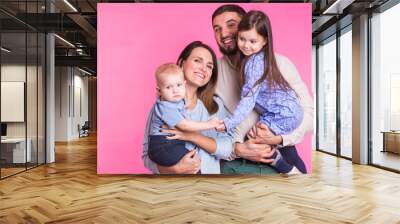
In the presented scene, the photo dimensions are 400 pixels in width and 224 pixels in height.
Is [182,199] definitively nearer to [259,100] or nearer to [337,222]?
[337,222]

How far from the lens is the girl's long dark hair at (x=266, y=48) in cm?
666

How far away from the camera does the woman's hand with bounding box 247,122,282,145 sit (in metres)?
6.66

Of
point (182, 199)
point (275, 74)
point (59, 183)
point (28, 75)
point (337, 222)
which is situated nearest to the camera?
point (337, 222)

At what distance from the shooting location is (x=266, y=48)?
6.74 m

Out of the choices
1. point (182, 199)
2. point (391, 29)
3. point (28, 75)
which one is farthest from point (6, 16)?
point (391, 29)

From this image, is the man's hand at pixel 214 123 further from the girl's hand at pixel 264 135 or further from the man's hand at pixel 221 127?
the girl's hand at pixel 264 135

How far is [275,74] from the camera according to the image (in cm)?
670

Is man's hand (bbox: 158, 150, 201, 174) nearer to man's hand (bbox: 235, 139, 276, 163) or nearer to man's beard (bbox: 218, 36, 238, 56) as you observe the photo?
man's hand (bbox: 235, 139, 276, 163)

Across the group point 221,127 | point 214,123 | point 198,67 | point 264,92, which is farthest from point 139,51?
point 264,92

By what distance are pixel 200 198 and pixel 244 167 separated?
1766 mm

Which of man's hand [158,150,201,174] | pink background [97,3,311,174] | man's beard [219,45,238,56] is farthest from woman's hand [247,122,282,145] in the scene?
man's beard [219,45,238,56]

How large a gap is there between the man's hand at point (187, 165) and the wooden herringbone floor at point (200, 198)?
14 centimetres

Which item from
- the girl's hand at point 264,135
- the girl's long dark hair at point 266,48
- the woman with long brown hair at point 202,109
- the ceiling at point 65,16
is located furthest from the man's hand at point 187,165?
the ceiling at point 65,16

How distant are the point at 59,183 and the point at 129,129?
145 centimetres
